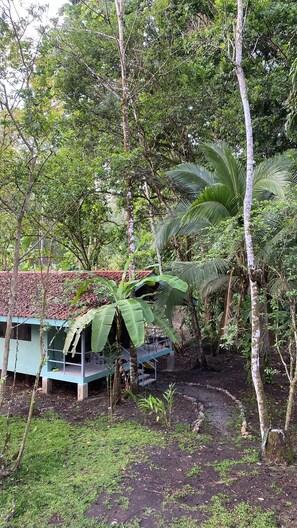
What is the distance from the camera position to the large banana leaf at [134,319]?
6391 millimetres

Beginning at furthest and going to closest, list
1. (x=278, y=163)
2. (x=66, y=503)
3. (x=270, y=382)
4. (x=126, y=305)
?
1. (x=270, y=382)
2. (x=278, y=163)
3. (x=126, y=305)
4. (x=66, y=503)

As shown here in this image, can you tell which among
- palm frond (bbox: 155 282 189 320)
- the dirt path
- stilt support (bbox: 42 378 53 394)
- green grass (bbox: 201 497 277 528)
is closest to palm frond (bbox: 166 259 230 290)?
palm frond (bbox: 155 282 189 320)

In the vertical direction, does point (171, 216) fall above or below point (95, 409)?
above

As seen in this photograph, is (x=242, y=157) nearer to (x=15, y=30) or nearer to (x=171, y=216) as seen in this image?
(x=171, y=216)

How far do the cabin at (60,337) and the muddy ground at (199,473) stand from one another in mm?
823

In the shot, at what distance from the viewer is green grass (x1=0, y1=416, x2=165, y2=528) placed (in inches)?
168

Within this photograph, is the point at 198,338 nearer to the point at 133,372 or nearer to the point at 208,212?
the point at 133,372

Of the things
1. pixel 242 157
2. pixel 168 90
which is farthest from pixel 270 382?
pixel 168 90

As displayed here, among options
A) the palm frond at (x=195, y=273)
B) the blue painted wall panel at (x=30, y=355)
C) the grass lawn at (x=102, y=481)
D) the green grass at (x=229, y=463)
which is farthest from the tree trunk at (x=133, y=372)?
the green grass at (x=229, y=463)

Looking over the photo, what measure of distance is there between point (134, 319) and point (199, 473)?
2.70 metres

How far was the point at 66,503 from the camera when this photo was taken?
4391mm

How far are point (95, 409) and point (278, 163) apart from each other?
6.65m

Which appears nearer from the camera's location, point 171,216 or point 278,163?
point 278,163

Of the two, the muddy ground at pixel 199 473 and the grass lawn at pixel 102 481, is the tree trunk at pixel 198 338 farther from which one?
the grass lawn at pixel 102 481
